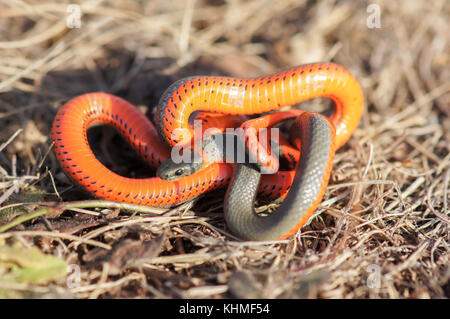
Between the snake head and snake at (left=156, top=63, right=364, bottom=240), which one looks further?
the snake head

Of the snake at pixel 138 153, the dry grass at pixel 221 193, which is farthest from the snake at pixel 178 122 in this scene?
the dry grass at pixel 221 193

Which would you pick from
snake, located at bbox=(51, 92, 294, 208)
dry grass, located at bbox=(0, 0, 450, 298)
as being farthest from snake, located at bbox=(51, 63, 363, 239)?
dry grass, located at bbox=(0, 0, 450, 298)

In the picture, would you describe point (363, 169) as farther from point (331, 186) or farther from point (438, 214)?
point (438, 214)

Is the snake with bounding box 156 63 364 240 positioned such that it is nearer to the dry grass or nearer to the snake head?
the snake head

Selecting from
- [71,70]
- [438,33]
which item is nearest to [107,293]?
[71,70]

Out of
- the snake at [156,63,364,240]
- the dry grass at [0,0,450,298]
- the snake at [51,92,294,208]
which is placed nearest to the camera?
the dry grass at [0,0,450,298]

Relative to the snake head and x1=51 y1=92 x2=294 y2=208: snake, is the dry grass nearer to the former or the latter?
x1=51 y1=92 x2=294 y2=208: snake

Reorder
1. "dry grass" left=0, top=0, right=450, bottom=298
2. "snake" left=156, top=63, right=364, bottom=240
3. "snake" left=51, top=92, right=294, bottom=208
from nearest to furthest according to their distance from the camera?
"dry grass" left=0, top=0, right=450, bottom=298 → "snake" left=156, top=63, right=364, bottom=240 → "snake" left=51, top=92, right=294, bottom=208
